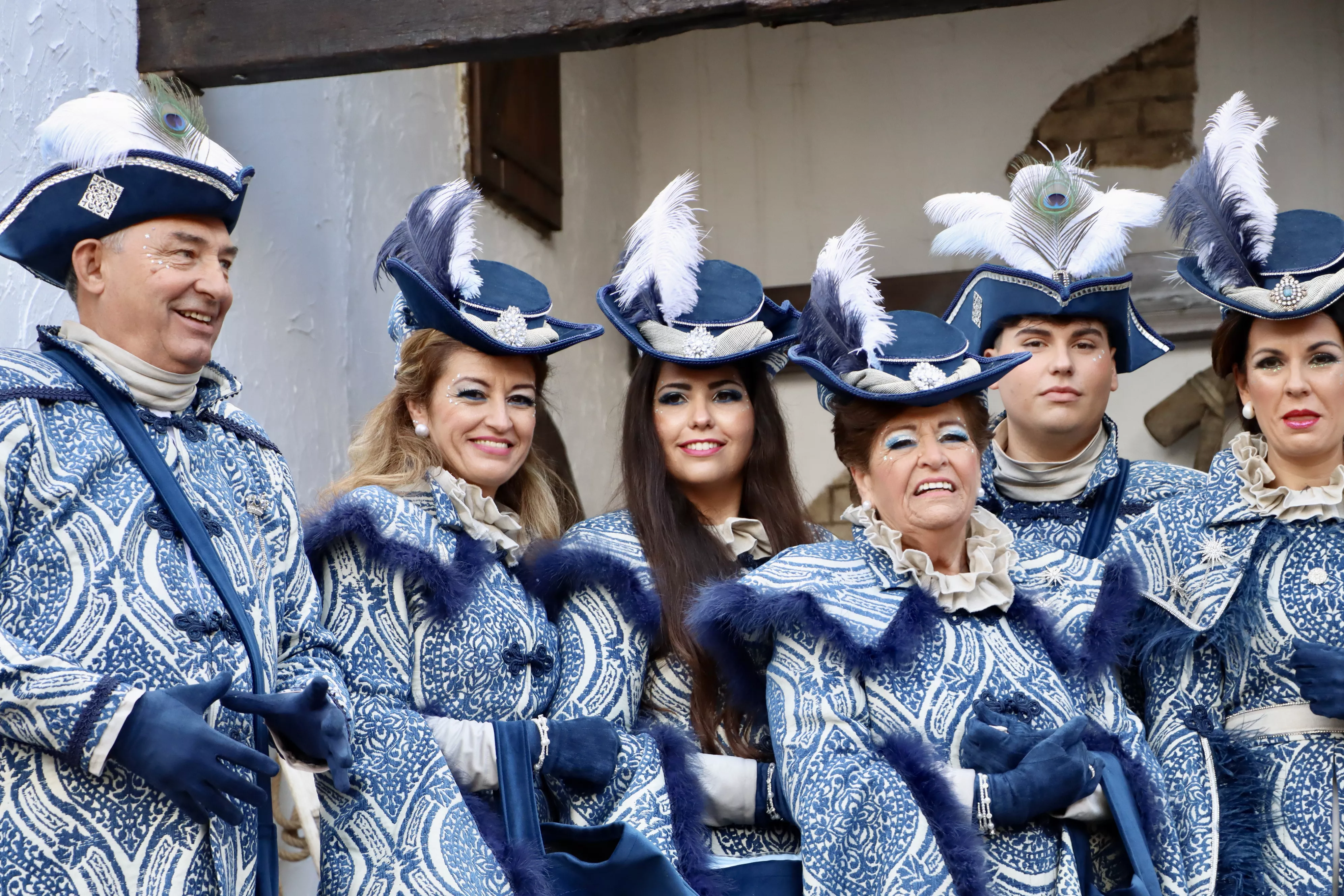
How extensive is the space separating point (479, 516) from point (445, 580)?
0.93 feet

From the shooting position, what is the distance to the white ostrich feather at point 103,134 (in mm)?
2781

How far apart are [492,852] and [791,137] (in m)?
4.94

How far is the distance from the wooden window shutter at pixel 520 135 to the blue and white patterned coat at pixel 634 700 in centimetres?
284

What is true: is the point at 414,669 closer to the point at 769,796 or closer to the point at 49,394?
the point at 769,796

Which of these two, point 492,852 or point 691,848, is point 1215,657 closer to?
point 691,848

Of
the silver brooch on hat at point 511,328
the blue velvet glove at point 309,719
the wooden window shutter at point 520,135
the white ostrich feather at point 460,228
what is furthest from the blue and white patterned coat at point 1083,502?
the wooden window shutter at point 520,135

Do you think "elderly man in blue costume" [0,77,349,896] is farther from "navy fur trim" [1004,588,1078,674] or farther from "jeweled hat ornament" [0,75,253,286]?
"navy fur trim" [1004,588,1078,674]

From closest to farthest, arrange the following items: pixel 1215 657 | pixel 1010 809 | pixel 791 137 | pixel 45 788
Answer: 1. pixel 45 788
2. pixel 1010 809
3. pixel 1215 657
4. pixel 791 137

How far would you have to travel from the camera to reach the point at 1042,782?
3.00 meters

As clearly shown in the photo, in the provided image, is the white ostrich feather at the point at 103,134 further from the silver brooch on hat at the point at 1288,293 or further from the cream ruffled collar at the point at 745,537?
the silver brooch on hat at the point at 1288,293

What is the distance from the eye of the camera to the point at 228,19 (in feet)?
14.5

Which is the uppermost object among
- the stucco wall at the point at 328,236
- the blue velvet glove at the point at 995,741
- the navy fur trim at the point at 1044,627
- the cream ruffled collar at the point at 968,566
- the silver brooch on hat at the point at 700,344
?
the stucco wall at the point at 328,236

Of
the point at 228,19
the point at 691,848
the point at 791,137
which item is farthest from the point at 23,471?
the point at 791,137

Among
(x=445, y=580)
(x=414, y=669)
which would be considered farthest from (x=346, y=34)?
(x=414, y=669)
